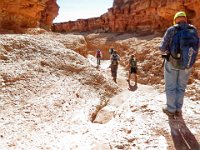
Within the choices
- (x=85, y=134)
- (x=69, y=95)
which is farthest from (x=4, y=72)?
(x=85, y=134)

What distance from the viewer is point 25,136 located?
4.18m

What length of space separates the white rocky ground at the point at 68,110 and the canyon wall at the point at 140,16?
62.6 feet

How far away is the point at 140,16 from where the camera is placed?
36.0 m

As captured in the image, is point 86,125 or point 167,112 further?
point 86,125

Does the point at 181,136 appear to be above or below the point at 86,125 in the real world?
above

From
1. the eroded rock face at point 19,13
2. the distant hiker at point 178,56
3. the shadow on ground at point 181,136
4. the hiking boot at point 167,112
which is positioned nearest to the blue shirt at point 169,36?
the distant hiker at point 178,56

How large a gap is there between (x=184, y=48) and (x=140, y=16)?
33.2 metres

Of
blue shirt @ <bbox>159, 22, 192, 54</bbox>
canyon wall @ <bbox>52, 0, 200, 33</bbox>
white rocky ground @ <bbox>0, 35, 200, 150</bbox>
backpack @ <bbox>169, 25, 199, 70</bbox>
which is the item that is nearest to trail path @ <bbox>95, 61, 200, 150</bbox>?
white rocky ground @ <bbox>0, 35, 200, 150</bbox>

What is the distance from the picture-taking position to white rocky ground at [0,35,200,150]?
159 inches

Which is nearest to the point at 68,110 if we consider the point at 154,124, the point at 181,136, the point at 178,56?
the point at 154,124

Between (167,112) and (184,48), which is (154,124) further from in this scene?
(184,48)

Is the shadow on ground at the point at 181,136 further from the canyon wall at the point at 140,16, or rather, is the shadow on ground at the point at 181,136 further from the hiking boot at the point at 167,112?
the canyon wall at the point at 140,16

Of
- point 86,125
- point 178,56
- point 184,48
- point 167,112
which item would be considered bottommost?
point 86,125

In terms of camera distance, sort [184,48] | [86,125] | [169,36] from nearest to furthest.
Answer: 1. [184,48]
2. [169,36]
3. [86,125]
